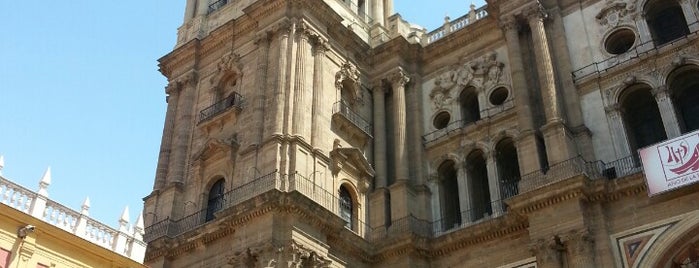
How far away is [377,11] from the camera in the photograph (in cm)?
3369

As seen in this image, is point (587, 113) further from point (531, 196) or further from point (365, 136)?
point (365, 136)

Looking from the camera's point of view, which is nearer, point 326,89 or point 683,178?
point 683,178

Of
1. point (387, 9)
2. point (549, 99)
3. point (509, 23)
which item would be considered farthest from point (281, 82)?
point (387, 9)

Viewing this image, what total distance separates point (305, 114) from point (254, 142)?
1940mm

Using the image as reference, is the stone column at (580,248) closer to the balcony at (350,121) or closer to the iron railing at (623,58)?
the iron railing at (623,58)

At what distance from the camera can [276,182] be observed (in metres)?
23.1

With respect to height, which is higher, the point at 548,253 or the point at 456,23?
the point at 456,23

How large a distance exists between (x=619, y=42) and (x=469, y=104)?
578 cm

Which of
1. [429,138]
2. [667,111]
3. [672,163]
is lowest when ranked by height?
[672,163]

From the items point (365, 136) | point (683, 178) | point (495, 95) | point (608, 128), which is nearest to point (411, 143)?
point (365, 136)

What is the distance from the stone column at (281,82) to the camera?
972 inches

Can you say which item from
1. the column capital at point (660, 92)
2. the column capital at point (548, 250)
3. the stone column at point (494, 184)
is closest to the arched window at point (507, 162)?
the stone column at point (494, 184)

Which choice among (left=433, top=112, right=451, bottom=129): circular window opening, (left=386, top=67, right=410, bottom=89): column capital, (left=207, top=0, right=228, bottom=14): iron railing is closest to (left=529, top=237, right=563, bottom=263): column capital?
→ (left=433, top=112, right=451, bottom=129): circular window opening

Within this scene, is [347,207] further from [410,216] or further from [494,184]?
[494,184]
